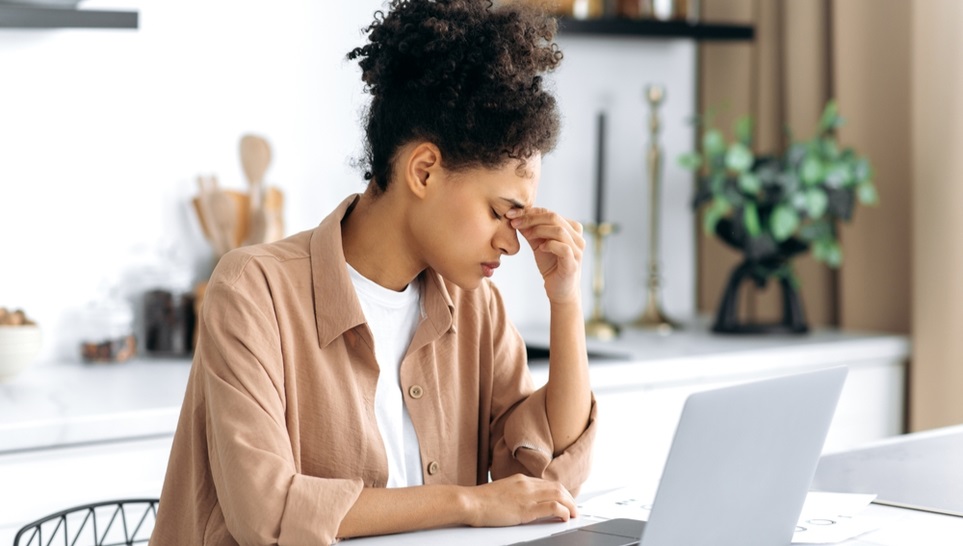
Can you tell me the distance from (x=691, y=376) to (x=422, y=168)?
1.28 metres

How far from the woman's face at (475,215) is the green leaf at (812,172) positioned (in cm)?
147

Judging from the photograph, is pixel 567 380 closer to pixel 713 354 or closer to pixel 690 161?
pixel 713 354

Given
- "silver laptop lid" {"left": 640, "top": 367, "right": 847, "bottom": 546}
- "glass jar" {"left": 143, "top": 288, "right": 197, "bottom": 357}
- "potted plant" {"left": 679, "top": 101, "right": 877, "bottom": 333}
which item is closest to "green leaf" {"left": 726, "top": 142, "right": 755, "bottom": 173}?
"potted plant" {"left": 679, "top": 101, "right": 877, "bottom": 333}

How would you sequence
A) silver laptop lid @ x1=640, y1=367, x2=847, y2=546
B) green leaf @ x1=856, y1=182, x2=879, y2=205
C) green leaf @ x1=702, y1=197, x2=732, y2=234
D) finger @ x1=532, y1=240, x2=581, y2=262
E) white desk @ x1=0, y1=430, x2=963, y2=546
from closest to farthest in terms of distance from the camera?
silver laptop lid @ x1=640, y1=367, x2=847, y2=546, finger @ x1=532, y1=240, x2=581, y2=262, white desk @ x1=0, y1=430, x2=963, y2=546, green leaf @ x1=856, y1=182, x2=879, y2=205, green leaf @ x1=702, y1=197, x2=732, y2=234

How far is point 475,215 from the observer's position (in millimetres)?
1347

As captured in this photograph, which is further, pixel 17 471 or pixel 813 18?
pixel 813 18

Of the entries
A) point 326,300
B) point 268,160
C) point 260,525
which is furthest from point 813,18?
point 260,525

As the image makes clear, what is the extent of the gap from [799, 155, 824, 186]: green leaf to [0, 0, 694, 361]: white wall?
100 cm

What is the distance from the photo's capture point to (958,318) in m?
2.64

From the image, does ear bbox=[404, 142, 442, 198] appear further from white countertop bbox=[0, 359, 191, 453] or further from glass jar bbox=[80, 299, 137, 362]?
glass jar bbox=[80, 299, 137, 362]

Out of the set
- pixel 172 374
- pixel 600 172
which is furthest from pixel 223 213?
pixel 600 172

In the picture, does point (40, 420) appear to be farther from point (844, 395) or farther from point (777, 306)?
point (777, 306)

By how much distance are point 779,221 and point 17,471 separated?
1.69m

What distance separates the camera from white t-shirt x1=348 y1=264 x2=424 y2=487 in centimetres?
142
